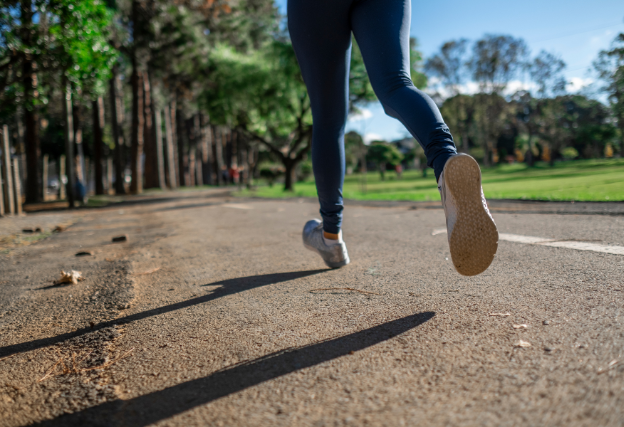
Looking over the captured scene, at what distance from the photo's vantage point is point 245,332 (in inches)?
57.2

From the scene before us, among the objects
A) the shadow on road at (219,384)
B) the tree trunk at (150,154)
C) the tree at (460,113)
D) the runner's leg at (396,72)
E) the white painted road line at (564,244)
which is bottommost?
the shadow on road at (219,384)

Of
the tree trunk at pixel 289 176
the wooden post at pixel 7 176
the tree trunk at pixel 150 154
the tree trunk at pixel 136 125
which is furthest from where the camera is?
the tree trunk at pixel 150 154

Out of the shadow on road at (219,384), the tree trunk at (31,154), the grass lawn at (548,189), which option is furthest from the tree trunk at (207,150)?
the shadow on road at (219,384)

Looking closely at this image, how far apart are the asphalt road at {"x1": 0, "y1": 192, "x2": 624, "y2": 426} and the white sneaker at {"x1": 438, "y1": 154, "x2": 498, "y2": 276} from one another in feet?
0.63

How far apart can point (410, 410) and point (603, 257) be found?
5.42 feet

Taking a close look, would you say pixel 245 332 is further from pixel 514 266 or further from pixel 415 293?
pixel 514 266

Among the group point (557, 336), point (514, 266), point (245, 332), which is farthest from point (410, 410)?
point (514, 266)

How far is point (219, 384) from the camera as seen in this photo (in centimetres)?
110

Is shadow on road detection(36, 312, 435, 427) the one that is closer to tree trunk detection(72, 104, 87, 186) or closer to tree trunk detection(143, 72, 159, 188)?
tree trunk detection(72, 104, 87, 186)

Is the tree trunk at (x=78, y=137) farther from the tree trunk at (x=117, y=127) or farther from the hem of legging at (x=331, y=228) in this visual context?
the hem of legging at (x=331, y=228)

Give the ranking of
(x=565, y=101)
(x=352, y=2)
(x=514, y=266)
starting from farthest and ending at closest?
(x=565, y=101) → (x=514, y=266) → (x=352, y=2)

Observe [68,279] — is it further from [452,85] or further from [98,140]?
[452,85]

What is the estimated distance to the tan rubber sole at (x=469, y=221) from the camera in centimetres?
143

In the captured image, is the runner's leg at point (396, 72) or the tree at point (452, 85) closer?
the runner's leg at point (396, 72)
